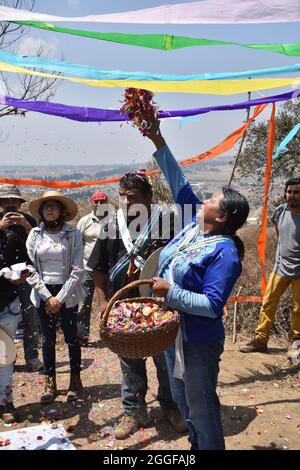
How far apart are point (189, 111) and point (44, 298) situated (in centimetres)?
210

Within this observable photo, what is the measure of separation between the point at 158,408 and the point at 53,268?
152cm

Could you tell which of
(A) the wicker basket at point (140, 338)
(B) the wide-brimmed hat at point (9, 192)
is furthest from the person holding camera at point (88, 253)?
(A) the wicker basket at point (140, 338)

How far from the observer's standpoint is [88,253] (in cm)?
601

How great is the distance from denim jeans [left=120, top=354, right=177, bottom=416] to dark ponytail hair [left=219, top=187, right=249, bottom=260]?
1414 mm

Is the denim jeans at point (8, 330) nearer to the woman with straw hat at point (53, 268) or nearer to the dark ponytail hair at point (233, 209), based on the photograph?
the woman with straw hat at point (53, 268)

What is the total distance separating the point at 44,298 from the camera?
154 inches

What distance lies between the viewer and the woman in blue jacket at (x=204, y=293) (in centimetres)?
242

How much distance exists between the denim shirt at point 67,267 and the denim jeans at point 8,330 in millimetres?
258

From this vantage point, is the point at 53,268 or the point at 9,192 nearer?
the point at 53,268

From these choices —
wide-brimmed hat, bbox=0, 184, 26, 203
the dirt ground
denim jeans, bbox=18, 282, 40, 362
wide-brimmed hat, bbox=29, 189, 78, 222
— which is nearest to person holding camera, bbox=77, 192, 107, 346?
the dirt ground

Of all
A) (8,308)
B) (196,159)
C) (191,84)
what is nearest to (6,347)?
(8,308)

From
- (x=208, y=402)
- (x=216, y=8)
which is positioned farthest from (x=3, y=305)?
(x=216, y=8)

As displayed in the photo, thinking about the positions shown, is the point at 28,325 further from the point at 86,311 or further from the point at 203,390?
the point at 203,390

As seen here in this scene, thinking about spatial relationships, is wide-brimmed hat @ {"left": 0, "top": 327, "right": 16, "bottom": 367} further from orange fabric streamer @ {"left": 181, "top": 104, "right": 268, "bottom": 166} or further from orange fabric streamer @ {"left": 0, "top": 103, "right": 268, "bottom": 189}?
orange fabric streamer @ {"left": 181, "top": 104, "right": 268, "bottom": 166}
